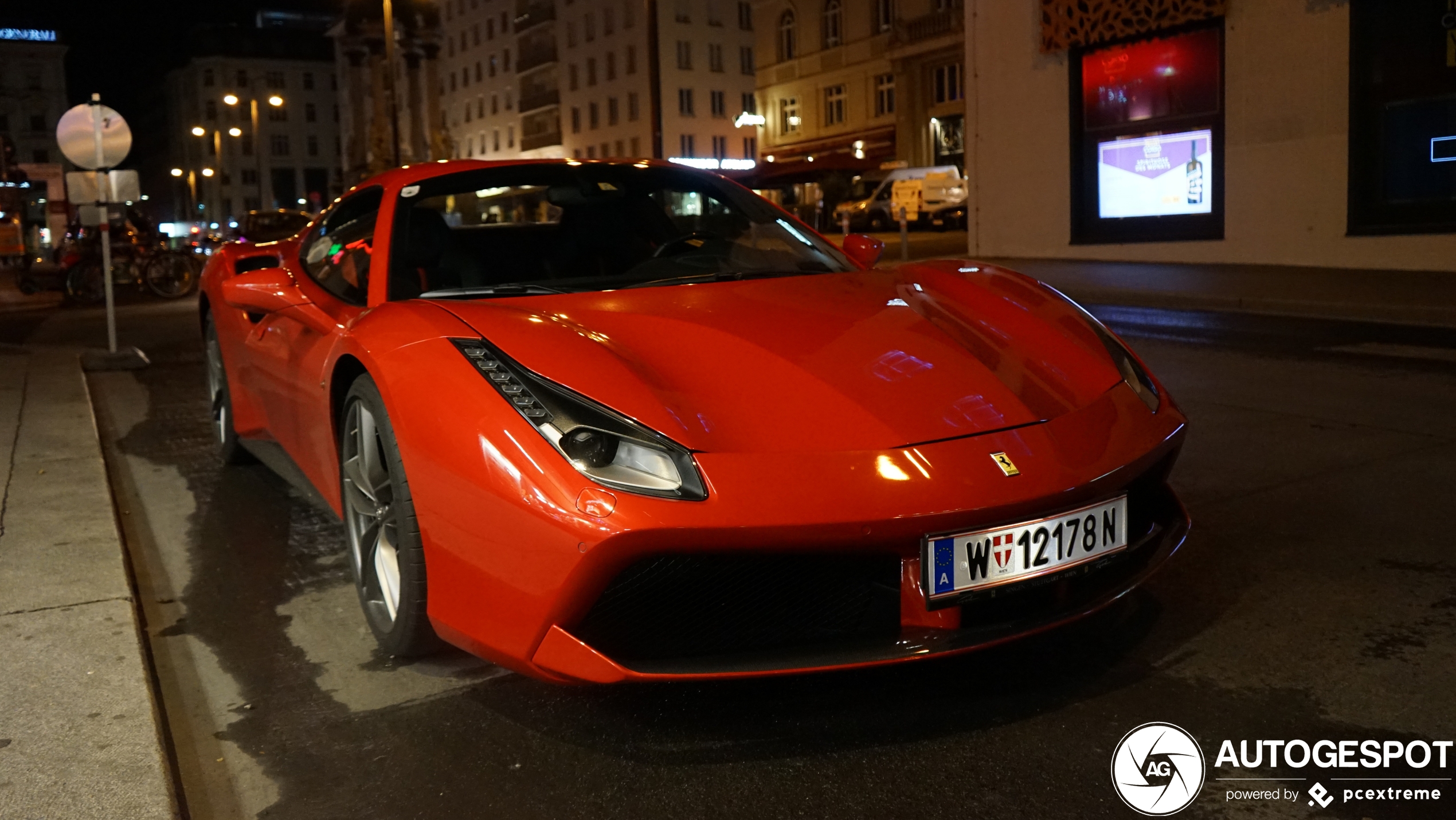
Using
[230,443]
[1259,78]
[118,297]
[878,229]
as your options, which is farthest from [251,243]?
[878,229]

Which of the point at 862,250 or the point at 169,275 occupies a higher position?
the point at 169,275

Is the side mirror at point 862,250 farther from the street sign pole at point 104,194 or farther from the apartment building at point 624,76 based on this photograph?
the apartment building at point 624,76

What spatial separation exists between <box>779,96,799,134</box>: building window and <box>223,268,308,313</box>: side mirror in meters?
47.5

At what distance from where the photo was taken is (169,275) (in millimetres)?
20375

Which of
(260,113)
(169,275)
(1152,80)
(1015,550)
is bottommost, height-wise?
(1015,550)

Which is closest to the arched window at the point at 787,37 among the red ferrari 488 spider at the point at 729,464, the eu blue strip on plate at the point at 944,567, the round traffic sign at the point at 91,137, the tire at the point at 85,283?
the tire at the point at 85,283

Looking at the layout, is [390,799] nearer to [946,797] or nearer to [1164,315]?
[946,797]

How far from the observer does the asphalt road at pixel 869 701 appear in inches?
93.0

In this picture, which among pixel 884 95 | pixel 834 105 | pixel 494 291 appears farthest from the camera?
pixel 834 105

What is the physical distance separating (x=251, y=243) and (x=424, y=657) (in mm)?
3234

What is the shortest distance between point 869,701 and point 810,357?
30.1 inches

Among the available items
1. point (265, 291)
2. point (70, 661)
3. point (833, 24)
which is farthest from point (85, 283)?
point (833, 24)

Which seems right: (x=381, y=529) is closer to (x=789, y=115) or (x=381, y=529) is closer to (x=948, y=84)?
(x=948, y=84)

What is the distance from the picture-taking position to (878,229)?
116ft
